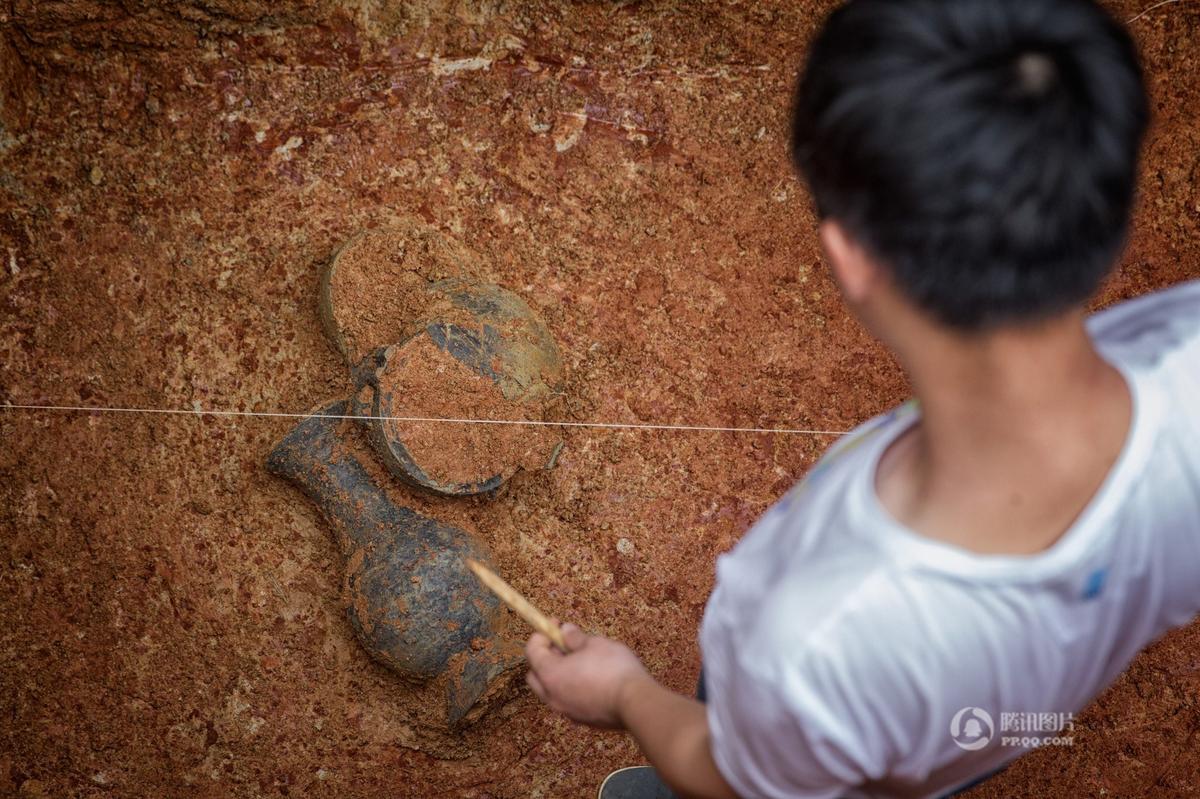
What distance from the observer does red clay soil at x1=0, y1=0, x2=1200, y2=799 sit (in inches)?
75.4

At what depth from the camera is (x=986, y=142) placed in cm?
58

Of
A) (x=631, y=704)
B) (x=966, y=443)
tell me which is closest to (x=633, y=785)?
(x=631, y=704)

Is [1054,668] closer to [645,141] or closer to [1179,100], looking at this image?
[645,141]

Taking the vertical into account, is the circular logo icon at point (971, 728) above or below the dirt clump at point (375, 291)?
above

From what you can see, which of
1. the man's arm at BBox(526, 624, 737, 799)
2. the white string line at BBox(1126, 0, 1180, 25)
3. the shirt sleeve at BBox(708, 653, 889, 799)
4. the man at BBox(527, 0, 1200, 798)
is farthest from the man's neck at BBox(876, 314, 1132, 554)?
the white string line at BBox(1126, 0, 1180, 25)

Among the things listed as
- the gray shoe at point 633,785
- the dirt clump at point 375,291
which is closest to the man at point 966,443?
the gray shoe at point 633,785

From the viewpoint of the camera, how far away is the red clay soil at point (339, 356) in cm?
191

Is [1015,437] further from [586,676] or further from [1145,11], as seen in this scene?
[1145,11]

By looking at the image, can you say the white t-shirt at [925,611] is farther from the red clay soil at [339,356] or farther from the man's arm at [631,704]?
the red clay soil at [339,356]

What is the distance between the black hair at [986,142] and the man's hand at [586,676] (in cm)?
57

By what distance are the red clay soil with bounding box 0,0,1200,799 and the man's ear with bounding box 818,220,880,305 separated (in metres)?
1.41

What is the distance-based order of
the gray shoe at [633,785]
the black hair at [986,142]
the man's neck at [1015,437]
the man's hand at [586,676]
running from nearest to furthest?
the black hair at [986,142]
the man's neck at [1015,437]
the man's hand at [586,676]
the gray shoe at [633,785]

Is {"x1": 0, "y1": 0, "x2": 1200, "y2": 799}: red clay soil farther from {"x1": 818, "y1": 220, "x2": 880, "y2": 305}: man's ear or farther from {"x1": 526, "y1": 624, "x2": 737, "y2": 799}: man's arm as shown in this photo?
{"x1": 818, "y1": 220, "x2": 880, "y2": 305}: man's ear

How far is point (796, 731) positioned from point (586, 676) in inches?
14.8
